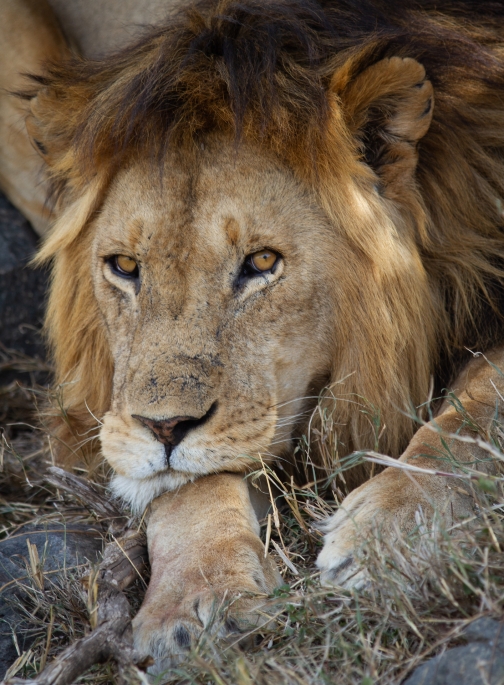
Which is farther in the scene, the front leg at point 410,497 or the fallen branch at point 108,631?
the front leg at point 410,497

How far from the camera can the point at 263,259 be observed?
105 inches

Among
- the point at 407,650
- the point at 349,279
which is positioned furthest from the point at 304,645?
the point at 349,279

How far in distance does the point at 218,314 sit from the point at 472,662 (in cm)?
132

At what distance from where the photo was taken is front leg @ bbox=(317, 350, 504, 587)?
219 cm

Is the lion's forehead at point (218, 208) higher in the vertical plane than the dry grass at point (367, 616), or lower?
higher

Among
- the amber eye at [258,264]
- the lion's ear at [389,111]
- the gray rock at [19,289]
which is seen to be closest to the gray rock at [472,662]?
the amber eye at [258,264]

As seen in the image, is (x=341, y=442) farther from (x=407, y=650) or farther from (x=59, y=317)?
(x=59, y=317)

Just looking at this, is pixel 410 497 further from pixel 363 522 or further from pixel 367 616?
pixel 367 616

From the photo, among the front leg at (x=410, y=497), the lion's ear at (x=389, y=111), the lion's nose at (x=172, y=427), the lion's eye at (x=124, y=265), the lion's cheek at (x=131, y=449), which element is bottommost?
the front leg at (x=410, y=497)

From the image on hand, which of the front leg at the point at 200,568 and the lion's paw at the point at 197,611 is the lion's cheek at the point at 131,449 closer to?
the front leg at the point at 200,568

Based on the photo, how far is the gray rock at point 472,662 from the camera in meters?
1.66

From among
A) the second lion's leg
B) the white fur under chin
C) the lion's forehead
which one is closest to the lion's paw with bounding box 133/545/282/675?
the white fur under chin

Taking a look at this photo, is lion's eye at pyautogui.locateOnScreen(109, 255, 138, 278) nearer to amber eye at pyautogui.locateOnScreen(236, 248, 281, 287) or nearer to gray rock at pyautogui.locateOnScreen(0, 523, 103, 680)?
amber eye at pyautogui.locateOnScreen(236, 248, 281, 287)

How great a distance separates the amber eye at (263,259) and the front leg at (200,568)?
0.68 metres
